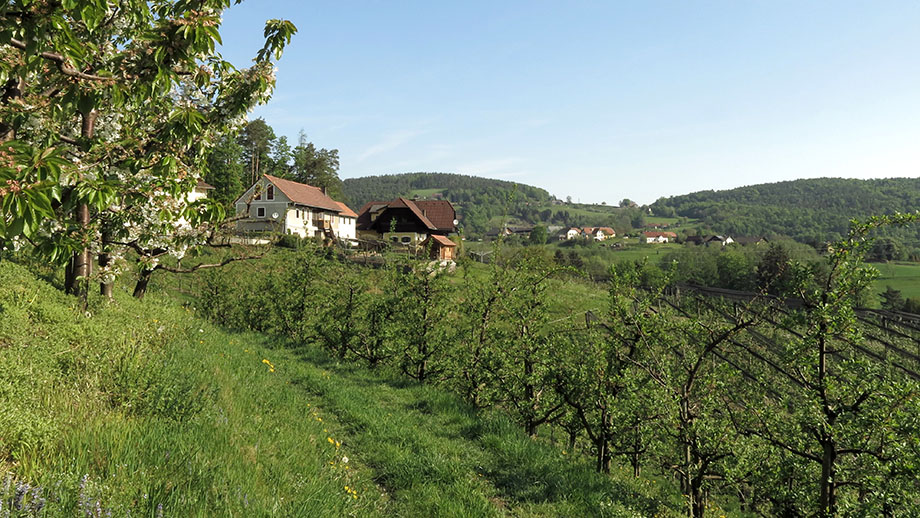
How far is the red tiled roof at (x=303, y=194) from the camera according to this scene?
53719 millimetres

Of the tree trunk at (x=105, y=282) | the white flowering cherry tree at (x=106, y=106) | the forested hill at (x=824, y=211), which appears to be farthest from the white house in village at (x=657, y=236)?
the white flowering cherry tree at (x=106, y=106)

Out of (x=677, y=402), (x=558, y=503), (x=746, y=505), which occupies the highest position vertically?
(x=677, y=402)

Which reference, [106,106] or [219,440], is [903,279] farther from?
[106,106]

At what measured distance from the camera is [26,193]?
8.33 feet

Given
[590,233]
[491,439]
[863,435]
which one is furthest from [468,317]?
[590,233]

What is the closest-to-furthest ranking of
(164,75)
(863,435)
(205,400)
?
(164,75) → (863,435) → (205,400)

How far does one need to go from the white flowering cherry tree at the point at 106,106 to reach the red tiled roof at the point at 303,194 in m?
48.6

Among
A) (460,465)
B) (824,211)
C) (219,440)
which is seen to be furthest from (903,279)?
(824,211)

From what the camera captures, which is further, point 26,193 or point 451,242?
point 451,242

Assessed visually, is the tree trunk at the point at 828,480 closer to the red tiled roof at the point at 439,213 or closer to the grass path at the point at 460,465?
the grass path at the point at 460,465

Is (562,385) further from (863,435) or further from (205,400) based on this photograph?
(205,400)

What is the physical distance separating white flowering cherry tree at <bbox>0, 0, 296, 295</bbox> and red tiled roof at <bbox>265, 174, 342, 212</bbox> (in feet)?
160

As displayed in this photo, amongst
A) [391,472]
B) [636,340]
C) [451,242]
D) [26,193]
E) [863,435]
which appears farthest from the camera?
[451,242]

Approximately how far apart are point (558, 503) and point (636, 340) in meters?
2.80
